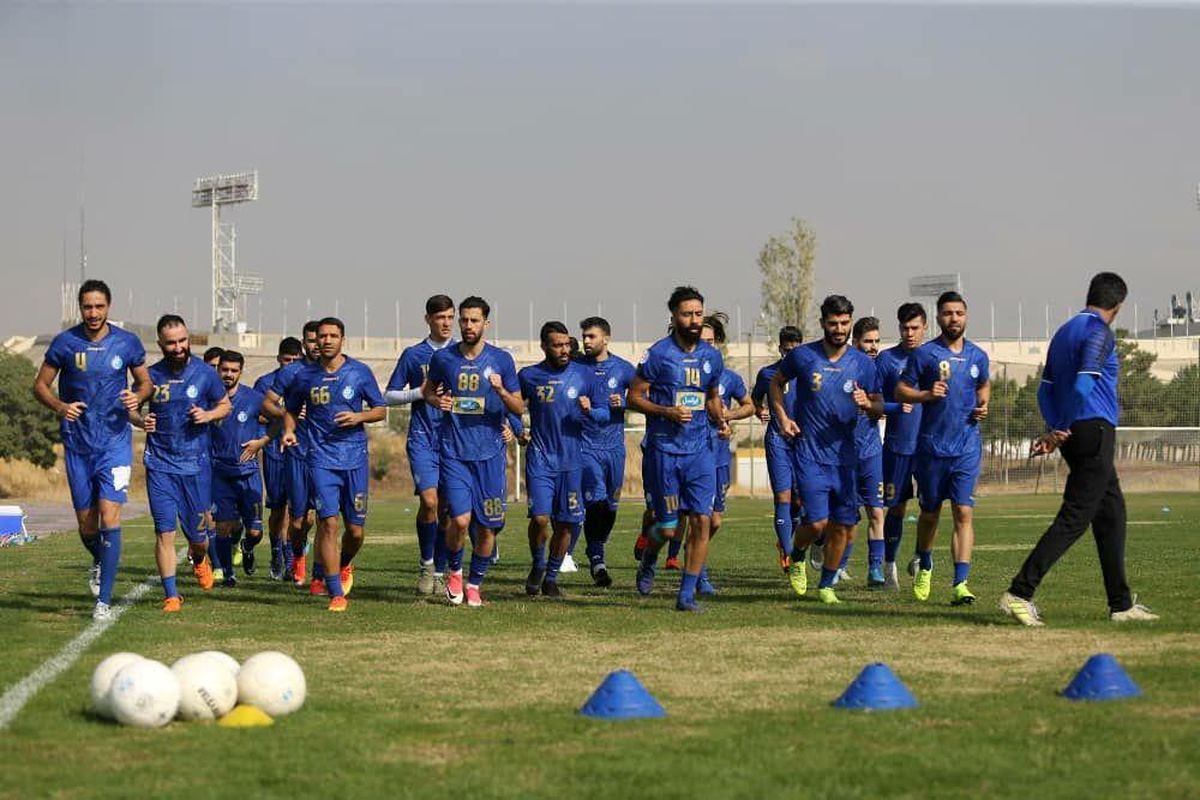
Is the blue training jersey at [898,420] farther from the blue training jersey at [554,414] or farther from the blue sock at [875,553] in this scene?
the blue training jersey at [554,414]

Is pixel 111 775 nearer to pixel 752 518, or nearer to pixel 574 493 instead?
pixel 574 493

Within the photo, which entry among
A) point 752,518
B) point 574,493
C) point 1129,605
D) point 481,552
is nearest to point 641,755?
point 1129,605

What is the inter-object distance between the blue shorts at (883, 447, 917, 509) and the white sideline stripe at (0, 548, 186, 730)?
6.52 m

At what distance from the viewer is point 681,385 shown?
44.0 ft

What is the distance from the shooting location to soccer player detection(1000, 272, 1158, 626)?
37.6ft

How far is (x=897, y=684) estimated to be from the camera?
812 cm

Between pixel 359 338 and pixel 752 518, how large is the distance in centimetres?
8128

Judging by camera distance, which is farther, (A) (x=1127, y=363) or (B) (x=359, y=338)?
(B) (x=359, y=338)

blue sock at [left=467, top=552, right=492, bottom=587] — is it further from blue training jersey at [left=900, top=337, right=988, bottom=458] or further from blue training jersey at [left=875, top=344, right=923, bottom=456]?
blue training jersey at [left=875, top=344, right=923, bottom=456]

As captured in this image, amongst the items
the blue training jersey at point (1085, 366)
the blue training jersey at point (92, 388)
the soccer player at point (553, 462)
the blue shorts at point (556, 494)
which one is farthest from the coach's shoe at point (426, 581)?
the blue training jersey at point (1085, 366)

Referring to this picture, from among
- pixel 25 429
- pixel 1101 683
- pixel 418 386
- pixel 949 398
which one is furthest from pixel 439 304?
pixel 25 429

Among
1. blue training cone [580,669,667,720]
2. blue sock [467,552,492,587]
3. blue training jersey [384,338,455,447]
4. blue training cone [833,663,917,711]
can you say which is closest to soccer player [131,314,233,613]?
blue training jersey [384,338,455,447]

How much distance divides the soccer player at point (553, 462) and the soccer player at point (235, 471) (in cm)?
345

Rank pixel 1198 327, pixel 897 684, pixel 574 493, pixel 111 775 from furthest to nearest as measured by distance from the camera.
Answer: pixel 1198 327 → pixel 574 493 → pixel 897 684 → pixel 111 775
